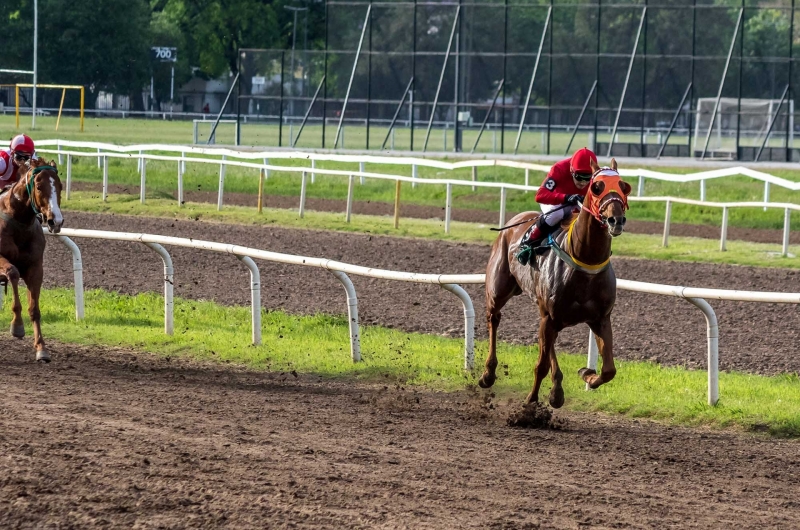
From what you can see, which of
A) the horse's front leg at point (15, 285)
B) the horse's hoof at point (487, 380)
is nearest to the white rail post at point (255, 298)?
the horse's front leg at point (15, 285)

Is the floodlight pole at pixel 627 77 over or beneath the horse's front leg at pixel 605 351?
over

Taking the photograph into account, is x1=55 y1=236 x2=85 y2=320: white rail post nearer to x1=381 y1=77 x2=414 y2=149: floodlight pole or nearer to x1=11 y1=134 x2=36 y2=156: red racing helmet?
x1=11 y1=134 x2=36 y2=156: red racing helmet

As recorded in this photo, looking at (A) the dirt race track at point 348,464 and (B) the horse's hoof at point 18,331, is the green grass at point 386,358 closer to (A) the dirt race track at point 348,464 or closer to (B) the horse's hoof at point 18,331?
(A) the dirt race track at point 348,464

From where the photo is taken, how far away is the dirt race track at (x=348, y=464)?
4.79 m

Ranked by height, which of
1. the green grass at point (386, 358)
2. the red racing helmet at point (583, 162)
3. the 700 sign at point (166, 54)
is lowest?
the green grass at point (386, 358)

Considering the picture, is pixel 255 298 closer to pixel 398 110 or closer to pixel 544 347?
pixel 544 347

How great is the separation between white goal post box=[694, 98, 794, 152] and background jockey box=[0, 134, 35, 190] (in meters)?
20.5

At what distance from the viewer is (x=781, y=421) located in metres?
6.98

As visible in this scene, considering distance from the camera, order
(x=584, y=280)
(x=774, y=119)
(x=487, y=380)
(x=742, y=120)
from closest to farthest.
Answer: (x=584, y=280)
(x=487, y=380)
(x=774, y=119)
(x=742, y=120)

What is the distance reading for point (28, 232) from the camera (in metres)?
9.19

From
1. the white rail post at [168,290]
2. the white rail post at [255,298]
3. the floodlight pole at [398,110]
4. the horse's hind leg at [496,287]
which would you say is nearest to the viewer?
the horse's hind leg at [496,287]

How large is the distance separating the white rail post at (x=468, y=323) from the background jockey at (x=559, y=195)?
96 cm

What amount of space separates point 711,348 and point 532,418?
1217 mm

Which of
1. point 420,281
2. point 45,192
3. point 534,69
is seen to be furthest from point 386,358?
point 534,69
